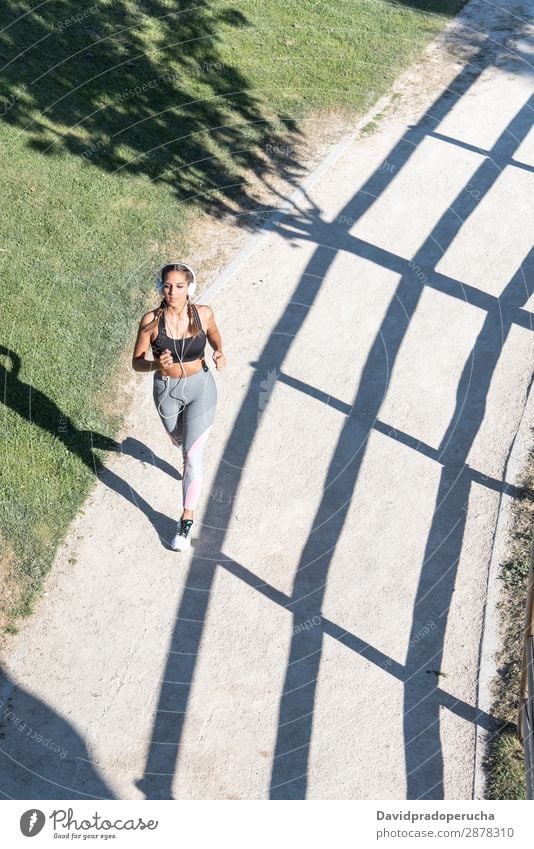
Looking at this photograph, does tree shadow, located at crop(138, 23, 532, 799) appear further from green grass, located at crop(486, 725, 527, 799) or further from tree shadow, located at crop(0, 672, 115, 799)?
tree shadow, located at crop(0, 672, 115, 799)

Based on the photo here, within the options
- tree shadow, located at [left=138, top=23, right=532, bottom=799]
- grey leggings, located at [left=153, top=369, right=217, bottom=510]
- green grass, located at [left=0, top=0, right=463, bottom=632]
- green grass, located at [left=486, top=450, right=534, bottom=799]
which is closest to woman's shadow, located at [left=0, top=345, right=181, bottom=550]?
green grass, located at [left=0, top=0, right=463, bottom=632]

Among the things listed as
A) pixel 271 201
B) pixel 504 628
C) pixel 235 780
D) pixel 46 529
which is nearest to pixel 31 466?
pixel 46 529

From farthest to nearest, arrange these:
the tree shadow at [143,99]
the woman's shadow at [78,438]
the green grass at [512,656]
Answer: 1. the tree shadow at [143,99]
2. the woman's shadow at [78,438]
3. the green grass at [512,656]

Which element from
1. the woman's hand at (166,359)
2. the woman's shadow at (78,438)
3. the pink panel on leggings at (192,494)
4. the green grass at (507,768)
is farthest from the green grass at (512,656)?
the woman's hand at (166,359)

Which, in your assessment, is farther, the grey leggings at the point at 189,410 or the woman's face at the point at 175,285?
the grey leggings at the point at 189,410

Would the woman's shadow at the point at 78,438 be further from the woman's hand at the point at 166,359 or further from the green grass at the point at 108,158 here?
the woman's hand at the point at 166,359

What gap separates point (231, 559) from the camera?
8461 mm

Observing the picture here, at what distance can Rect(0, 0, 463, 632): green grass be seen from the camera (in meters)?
9.14

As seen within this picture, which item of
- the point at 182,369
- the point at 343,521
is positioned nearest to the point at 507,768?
the point at 343,521

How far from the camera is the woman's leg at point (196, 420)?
8.02 metres

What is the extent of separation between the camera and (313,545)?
8594 millimetres

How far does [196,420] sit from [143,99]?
6758mm

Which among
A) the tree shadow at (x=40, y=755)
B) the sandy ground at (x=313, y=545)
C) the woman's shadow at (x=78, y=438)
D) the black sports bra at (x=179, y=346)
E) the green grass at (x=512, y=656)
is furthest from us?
the woman's shadow at (x=78, y=438)

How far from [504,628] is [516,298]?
435 centimetres
